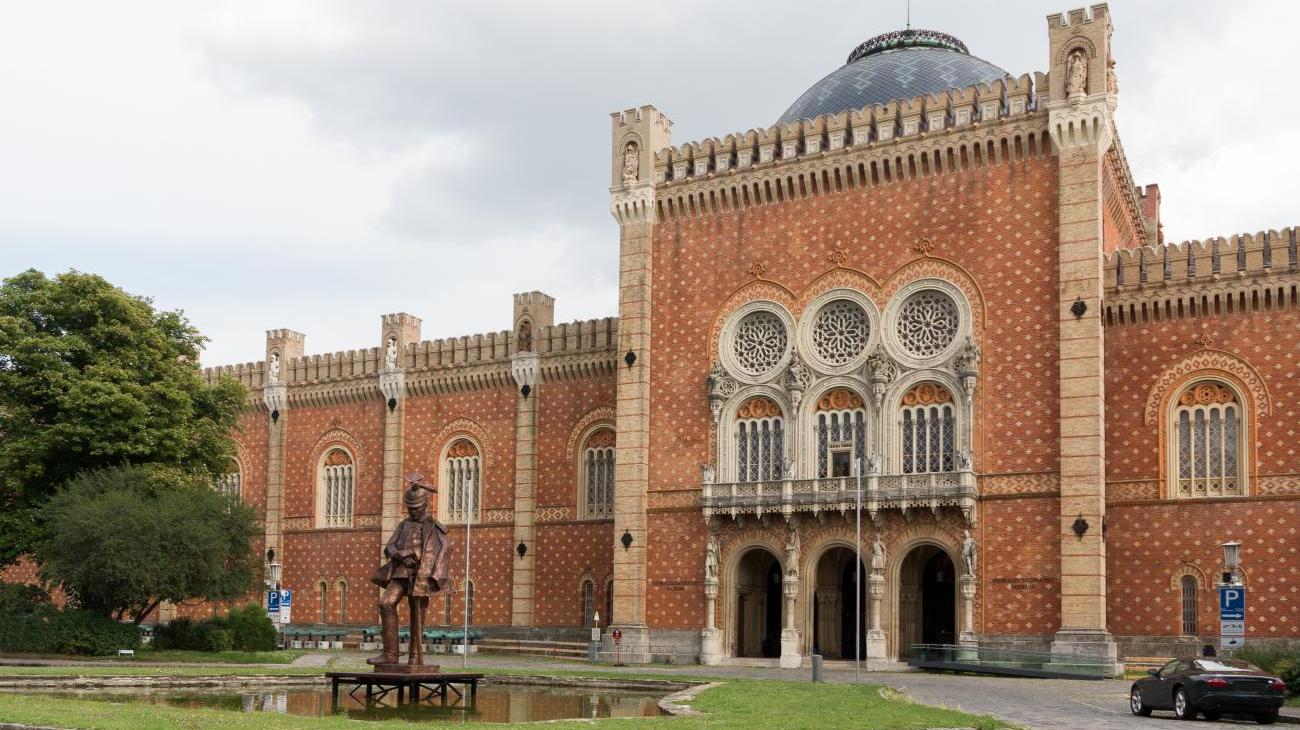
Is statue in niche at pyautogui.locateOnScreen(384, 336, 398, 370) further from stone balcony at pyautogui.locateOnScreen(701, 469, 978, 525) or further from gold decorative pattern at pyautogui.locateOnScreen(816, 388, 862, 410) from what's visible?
gold decorative pattern at pyautogui.locateOnScreen(816, 388, 862, 410)

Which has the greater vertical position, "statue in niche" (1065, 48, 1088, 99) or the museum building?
"statue in niche" (1065, 48, 1088, 99)

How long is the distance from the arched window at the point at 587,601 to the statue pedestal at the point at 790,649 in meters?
10.5

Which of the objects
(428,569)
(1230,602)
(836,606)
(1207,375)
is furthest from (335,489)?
(1230,602)

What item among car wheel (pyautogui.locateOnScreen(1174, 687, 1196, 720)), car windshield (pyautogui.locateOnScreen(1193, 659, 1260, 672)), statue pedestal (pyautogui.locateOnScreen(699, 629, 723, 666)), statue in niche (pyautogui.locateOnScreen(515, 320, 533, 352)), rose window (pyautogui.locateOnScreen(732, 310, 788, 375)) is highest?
statue in niche (pyautogui.locateOnScreen(515, 320, 533, 352))

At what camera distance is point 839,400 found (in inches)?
1697

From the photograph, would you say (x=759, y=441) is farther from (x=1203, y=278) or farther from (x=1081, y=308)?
(x=1203, y=278)

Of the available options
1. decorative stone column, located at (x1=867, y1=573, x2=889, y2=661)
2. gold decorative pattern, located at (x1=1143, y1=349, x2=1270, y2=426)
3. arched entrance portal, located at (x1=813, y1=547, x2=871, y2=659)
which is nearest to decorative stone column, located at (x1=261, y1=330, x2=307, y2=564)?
arched entrance portal, located at (x1=813, y1=547, x2=871, y2=659)

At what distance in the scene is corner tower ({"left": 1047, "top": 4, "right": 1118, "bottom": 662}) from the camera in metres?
37.2

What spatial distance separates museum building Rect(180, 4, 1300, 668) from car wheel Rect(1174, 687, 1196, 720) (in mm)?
12064

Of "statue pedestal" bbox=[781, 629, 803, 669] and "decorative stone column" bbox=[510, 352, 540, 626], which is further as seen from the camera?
"decorative stone column" bbox=[510, 352, 540, 626]

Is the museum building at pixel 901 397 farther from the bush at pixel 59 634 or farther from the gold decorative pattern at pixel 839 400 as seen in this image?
the bush at pixel 59 634

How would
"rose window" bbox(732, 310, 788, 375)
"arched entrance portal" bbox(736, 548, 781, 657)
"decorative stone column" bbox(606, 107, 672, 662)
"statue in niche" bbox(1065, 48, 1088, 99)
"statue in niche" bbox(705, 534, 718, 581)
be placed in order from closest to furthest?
"statue in niche" bbox(1065, 48, 1088, 99)
"statue in niche" bbox(705, 534, 718, 581)
"rose window" bbox(732, 310, 788, 375)
"arched entrance portal" bbox(736, 548, 781, 657)
"decorative stone column" bbox(606, 107, 672, 662)

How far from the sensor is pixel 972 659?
1491 inches

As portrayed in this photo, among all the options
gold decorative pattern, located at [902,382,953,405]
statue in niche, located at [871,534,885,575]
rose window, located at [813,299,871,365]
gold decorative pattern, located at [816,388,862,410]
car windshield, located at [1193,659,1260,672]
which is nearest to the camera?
car windshield, located at [1193,659,1260,672]
